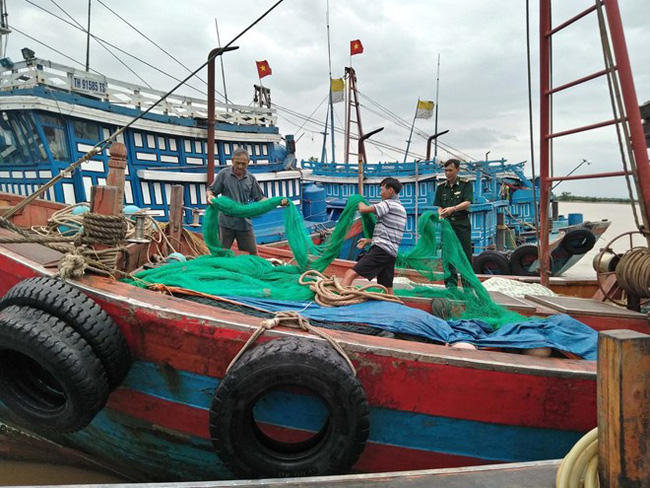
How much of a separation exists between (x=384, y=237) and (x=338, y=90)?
59.7 feet

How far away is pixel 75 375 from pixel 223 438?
0.81 metres

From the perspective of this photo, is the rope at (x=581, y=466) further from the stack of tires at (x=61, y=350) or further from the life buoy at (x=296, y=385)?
the stack of tires at (x=61, y=350)

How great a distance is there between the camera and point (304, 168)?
68.7 ft

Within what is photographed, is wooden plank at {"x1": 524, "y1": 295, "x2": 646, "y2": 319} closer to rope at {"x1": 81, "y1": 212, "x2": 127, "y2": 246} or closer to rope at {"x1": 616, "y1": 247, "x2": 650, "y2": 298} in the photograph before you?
rope at {"x1": 616, "y1": 247, "x2": 650, "y2": 298}

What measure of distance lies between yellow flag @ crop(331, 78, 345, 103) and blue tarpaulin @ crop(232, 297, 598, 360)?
751 inches

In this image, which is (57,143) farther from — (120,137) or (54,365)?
(54,365)

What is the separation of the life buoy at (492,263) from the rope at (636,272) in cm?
629

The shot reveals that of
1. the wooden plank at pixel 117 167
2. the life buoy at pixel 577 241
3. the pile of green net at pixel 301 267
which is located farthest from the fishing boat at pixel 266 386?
the life buoy at pixel 577 241

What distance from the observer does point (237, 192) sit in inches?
182

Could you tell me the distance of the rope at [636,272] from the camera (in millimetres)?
3098

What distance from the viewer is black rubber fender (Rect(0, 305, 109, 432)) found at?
2.10 m

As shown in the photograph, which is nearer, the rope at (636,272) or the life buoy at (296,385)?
the life buoy at (296,385)

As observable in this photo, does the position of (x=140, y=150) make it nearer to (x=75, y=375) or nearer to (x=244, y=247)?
(x=244, y=247)

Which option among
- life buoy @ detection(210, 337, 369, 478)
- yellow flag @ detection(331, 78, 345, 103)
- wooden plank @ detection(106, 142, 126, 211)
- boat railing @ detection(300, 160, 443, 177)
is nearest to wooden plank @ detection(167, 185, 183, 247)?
wooden plank @ detection(106, 142, 126, 211)
